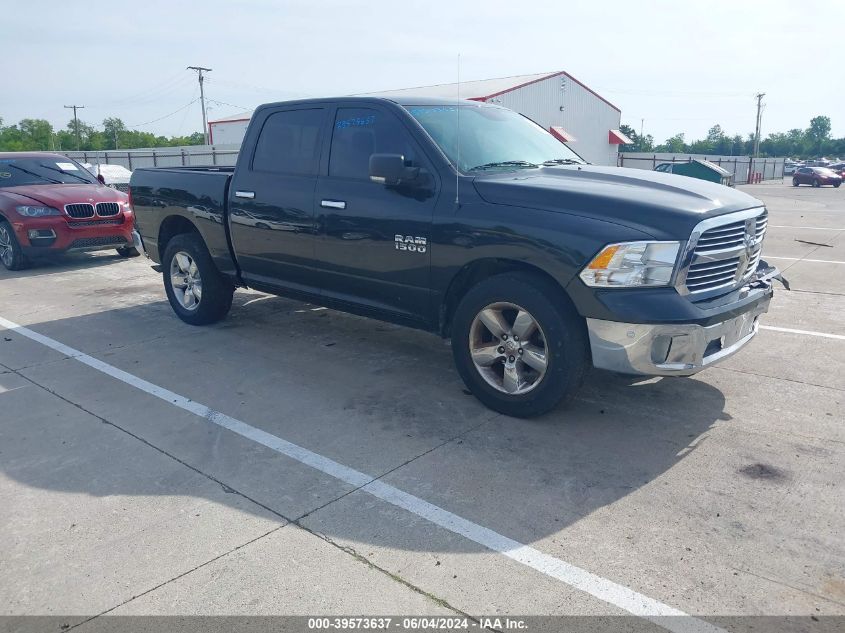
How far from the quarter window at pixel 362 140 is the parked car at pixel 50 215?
261 inches

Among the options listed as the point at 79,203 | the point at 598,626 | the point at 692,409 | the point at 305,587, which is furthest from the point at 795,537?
the point at 79,203


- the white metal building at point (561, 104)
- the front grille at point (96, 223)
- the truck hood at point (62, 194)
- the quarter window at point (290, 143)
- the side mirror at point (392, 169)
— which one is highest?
the white metal building at point (561, 104)

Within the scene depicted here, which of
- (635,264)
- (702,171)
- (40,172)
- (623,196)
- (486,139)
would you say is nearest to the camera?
(635,264)

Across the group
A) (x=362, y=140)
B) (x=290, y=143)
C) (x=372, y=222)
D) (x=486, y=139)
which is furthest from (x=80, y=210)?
(x=486, y=139)

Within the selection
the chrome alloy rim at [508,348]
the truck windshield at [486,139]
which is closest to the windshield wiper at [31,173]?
the truck windshield at [486,139]

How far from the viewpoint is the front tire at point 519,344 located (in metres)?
4.25

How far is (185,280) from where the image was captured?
7215 millimetres

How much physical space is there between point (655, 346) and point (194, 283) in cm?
474

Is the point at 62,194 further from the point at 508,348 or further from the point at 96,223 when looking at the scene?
the point at 508,348

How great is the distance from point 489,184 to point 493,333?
3.17 feet

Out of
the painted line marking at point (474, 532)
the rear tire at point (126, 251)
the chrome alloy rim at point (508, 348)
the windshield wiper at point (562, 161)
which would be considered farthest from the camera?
the rear tire at point (126, 251)

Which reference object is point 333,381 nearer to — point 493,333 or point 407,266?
point 407,266

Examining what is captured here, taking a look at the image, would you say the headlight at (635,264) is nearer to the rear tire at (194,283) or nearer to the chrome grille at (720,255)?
the chrome grille at (720,255)

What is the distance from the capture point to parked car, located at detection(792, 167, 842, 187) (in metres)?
38.8
